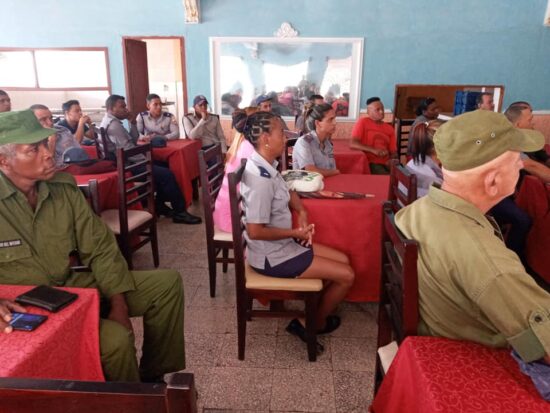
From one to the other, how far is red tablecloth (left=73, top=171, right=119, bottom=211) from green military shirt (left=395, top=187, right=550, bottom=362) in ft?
7.13

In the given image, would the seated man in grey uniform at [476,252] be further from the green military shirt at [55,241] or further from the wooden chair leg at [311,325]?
the green military shirt at [55,241]

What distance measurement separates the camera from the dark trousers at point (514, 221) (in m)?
2.64

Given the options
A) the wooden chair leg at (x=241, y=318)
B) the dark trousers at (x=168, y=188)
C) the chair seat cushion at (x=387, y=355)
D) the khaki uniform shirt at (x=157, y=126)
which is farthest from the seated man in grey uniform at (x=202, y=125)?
the chair seat cushion at (x=387, y=355)

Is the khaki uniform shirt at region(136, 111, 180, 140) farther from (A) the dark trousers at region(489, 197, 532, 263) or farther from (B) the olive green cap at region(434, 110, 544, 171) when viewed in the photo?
(B) the olive green cap at region(434, 110, 544, 171)

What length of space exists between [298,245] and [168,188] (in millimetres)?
2381

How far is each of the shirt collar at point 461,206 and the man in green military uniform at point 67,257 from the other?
3.36ft

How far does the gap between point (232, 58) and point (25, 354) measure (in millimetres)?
5739

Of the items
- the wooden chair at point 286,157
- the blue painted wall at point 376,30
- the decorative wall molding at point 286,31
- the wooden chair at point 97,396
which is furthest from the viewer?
the decorative wall molding at point 286,31

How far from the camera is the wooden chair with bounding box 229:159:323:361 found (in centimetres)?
175

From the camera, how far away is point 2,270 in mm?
1338

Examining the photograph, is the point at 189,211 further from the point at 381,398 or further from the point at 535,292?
the point at 535,292

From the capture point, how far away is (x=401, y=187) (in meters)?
1.81

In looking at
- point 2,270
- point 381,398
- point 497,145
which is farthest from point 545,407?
point 2,270

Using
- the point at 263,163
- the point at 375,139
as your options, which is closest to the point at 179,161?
the point at 375,139
